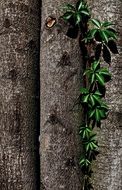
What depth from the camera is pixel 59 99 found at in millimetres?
2754

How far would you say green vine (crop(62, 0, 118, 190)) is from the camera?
105 inches

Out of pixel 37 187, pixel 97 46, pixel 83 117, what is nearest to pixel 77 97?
pixel 83 117

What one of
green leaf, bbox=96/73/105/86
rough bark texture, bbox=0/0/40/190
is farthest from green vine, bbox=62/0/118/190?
rough bark texture, bbox=0/0/40/190

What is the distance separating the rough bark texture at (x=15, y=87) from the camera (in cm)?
273

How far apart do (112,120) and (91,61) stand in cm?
36

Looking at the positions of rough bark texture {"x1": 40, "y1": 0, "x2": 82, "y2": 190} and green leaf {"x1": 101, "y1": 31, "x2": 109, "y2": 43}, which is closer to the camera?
green leaf {"x1": 101, "y1": 31, "x2": 109, "y2": 43}

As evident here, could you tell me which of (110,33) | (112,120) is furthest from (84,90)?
(110,33)

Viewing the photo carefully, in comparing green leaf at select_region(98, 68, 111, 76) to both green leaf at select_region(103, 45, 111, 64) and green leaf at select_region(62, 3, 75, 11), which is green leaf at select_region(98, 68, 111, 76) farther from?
green leaf at select_region(62, 3, 75, 11)

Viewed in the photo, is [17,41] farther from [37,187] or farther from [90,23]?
[37,187]

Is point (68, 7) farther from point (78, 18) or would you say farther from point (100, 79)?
point (100, 79)

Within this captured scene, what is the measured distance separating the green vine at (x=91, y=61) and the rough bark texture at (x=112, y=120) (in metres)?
0.03

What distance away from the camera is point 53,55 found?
9.03ft

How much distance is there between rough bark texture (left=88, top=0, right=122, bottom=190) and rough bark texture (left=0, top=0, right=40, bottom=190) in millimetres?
416

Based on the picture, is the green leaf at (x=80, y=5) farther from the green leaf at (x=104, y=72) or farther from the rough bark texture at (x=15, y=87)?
the green leaf at (x=104, y=72)
